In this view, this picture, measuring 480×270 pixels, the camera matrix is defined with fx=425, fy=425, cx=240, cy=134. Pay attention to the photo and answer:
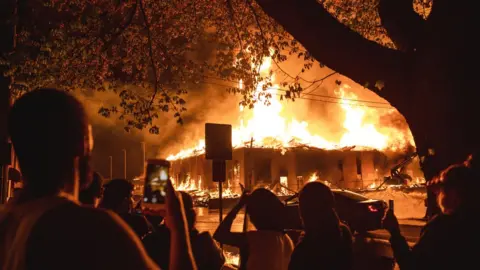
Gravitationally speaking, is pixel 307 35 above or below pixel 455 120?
above

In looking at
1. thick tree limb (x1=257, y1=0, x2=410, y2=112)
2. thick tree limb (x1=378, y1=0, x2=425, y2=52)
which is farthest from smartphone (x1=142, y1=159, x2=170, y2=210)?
thick tree limb (x1=378, y1=0, x2=425, y2=52)

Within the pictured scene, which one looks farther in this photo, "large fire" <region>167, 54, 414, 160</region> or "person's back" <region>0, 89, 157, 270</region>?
"large fire" <region>167, 54, 414, 160</region>

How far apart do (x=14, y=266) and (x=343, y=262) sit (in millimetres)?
2642

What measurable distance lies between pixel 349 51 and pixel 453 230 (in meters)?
2.92

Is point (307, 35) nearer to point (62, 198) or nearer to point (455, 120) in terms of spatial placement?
point (455, 120)

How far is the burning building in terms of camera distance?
146 ft

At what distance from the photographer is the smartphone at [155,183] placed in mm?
2170

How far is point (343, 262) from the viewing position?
341 centimetres

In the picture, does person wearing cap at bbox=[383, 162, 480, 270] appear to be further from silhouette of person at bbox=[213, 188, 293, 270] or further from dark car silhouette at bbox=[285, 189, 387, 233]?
dark car silhouette at bbox=[285, 189, 387, 233]

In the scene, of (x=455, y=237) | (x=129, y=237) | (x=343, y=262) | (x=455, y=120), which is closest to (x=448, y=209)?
(x=455, y=237)

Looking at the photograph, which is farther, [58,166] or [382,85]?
[382,85]

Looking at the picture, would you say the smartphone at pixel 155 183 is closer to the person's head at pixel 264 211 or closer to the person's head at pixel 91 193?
the person's head at pixel 264 211

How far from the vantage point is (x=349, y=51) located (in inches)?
208

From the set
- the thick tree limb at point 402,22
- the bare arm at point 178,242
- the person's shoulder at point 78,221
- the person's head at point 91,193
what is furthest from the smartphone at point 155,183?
the thick tree limb at point 402,22
